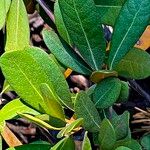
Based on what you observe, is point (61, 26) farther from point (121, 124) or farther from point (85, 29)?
point (121, 124)

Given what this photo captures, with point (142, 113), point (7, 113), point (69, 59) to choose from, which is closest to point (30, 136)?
point (142, 113)

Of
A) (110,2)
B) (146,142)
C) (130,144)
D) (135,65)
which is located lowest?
(146,142)

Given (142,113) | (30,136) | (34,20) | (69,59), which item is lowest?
(30,136)

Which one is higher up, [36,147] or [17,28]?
[17,28]

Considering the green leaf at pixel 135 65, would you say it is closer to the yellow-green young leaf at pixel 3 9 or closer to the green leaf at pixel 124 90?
the green leaf at pixel 124 90

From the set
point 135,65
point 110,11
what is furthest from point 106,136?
point 110,11

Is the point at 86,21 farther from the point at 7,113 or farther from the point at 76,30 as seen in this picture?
the point at 7,113
